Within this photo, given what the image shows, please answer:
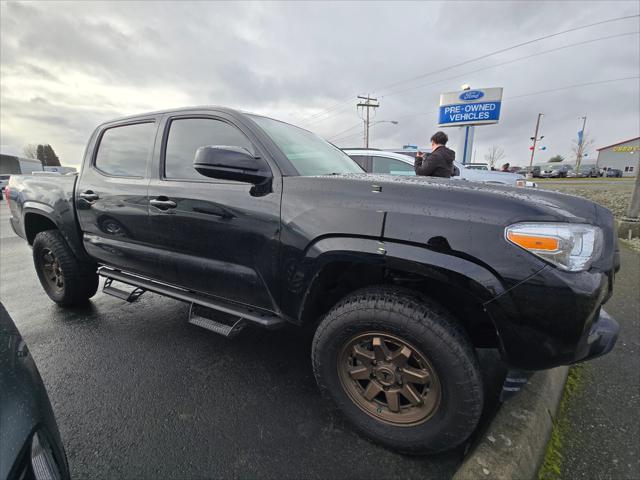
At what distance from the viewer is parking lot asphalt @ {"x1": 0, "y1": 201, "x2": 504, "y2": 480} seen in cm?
159

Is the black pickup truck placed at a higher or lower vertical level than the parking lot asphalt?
higher

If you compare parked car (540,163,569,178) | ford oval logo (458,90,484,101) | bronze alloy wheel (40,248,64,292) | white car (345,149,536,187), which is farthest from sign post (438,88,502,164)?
parked car (540,163,569,178)

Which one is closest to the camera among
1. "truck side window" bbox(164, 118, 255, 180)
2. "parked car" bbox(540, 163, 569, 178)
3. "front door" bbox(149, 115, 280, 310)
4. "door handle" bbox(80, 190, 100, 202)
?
"front door" bbox(149, 115, 280, 310)

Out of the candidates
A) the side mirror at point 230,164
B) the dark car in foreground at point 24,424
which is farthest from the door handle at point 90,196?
the dark car in foreground at point 24,424

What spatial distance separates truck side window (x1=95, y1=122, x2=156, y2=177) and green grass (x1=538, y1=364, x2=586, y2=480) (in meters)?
3.12

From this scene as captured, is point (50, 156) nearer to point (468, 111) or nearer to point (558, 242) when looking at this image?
point (468, 111)

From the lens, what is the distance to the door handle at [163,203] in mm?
2205

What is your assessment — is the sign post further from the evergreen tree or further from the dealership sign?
the evergreen tree

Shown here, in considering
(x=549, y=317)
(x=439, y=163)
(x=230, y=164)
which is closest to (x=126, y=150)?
(x=230, y=164)

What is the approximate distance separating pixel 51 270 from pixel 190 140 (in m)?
2.43

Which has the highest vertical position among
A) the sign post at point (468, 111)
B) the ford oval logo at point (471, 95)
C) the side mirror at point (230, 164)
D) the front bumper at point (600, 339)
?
the ford oval logo at point (471, 95)

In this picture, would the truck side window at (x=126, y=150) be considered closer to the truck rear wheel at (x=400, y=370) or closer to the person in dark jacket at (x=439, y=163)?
the truck rear wheel at (x=400, y=370)

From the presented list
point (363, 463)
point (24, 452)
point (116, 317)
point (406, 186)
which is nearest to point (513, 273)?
point (406, 186)

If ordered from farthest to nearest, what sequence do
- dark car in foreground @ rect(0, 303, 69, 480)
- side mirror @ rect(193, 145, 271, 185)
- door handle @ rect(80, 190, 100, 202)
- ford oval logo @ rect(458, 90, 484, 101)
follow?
ford oval logo @ rect(458, 90, 484, 101) < door handle @ rect(80, 190, 100, 202) < side mirror @ rect(193, 145, 271, 185) < dark car in foreground @ rect(0, 303, 69, 480)
